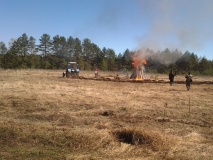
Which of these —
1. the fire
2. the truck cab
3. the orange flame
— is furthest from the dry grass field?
the truck cab

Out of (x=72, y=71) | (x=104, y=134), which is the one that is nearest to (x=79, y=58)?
(x=72, y=71)

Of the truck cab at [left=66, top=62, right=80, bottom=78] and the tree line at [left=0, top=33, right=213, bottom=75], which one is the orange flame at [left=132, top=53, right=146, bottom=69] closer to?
the truck cab at [left=66, top=62, right=80, bottom=78]

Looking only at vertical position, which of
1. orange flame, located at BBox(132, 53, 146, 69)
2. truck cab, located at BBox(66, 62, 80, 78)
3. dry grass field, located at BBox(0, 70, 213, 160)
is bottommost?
dry grass field, located at BBox(0, 70, 213, 160)

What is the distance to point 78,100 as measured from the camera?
57.3ft

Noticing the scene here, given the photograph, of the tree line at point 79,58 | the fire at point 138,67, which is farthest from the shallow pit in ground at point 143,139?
the tree line at point 79,58

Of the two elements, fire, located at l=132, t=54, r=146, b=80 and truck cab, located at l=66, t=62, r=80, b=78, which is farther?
truck cab, located at l=66, t=62, r=80, b=78

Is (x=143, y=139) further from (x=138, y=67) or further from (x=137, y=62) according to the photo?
(x=137, y=62)

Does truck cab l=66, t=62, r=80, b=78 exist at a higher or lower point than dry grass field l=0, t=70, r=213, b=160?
higher

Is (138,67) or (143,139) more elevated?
(138,67)

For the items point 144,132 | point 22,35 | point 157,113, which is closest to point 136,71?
point 157,113

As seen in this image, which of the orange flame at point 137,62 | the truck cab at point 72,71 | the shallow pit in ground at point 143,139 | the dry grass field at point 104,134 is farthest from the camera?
the truck cab at point 72,71

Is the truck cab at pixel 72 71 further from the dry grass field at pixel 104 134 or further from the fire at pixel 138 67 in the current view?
the dry grass field at pixel 104 134

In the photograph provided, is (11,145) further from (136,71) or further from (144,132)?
(136,71)

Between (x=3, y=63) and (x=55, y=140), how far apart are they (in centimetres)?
7484
